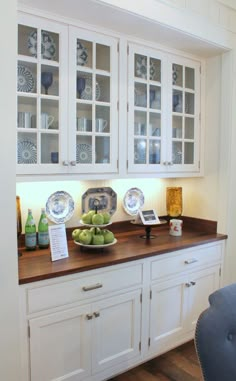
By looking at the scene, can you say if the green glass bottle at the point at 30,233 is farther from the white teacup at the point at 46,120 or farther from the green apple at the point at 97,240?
the white teacup at the point at 46,120

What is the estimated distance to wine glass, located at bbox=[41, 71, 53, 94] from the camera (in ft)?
6.82

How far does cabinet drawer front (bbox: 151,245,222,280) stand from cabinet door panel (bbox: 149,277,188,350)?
76 mm

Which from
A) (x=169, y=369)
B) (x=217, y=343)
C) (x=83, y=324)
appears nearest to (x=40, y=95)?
(x=83, y=324)

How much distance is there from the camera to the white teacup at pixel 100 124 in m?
2.33


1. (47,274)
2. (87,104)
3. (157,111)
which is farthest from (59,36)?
(47,274)

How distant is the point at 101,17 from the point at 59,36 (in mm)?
287

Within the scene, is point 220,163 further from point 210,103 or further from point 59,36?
point 59,36

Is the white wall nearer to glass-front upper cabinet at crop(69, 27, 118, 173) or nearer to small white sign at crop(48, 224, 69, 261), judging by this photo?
small white sign at crop(48, 224, 69, 261)

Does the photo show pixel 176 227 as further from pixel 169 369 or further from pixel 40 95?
pixel 40 95

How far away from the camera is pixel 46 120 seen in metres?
2.12

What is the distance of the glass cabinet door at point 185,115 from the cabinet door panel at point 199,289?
0.87 m

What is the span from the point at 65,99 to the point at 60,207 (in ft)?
2.53

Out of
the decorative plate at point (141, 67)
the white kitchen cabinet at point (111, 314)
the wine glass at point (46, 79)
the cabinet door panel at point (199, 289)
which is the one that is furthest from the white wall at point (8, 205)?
the cabinet door panel at point (199, 289)

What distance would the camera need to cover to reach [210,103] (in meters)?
2.93
